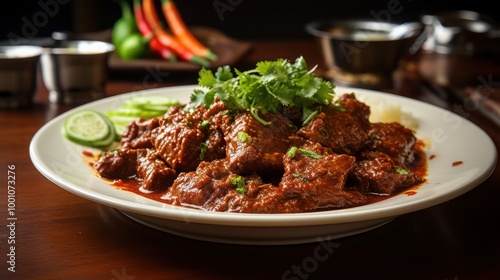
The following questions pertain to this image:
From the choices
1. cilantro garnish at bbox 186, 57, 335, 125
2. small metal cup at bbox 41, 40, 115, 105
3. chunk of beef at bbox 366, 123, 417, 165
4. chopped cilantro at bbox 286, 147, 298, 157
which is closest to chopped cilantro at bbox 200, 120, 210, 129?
cilantro garnish at bbox 186, 57, 335, 125

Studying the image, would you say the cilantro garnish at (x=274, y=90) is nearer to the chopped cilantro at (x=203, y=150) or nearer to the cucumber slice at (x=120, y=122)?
the chopped cilantro at (x=203, y=150)

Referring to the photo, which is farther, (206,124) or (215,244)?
(206,124)

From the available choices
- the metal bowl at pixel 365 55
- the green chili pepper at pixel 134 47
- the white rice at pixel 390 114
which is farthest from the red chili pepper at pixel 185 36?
the white rice at pixel 390 114

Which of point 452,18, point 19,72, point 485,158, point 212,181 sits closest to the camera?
point 212,181

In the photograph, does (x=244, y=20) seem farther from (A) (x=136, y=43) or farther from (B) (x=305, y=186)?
(B) (x=305, y=186)

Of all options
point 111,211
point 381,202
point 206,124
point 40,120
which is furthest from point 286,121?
point 40,120

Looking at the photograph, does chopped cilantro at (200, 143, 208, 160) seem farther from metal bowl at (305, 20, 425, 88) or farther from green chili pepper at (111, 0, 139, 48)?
green chili pepper at (111, 0, 139, 48)
